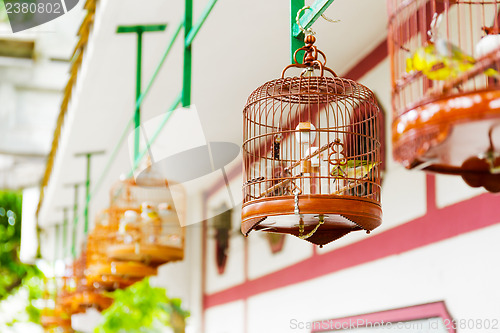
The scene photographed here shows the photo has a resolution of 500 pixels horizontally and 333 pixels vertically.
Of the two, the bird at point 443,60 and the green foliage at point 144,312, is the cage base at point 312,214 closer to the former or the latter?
the bird at point 443,60

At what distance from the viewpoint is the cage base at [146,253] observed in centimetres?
399

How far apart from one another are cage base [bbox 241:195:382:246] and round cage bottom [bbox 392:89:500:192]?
1.63ft

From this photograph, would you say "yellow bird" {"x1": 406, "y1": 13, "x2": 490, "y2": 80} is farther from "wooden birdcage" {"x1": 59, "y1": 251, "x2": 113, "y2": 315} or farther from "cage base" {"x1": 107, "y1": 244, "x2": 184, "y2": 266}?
"wooden birdcage" {"x1": 59, "y1": 251, "x2": 113, "y2": 315}

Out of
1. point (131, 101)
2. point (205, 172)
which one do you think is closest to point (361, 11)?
point (131, 101)

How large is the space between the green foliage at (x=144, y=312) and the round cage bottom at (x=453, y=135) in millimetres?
7426

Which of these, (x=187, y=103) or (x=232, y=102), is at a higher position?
(x=232, y=102)

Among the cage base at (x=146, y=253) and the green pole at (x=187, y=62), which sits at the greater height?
the green pole at (x=187, y=62)

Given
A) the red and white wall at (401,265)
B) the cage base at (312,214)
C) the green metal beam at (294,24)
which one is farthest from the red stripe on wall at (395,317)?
the green metal beam at (294,24)

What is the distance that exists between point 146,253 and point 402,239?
1.45 meters

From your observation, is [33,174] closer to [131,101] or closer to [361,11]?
[131,101]

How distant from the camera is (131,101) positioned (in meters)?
5.66

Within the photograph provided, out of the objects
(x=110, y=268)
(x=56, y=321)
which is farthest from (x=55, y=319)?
(x=110, y=268)

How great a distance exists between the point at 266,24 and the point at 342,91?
2023 millimetres

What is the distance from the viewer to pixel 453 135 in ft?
4.51
